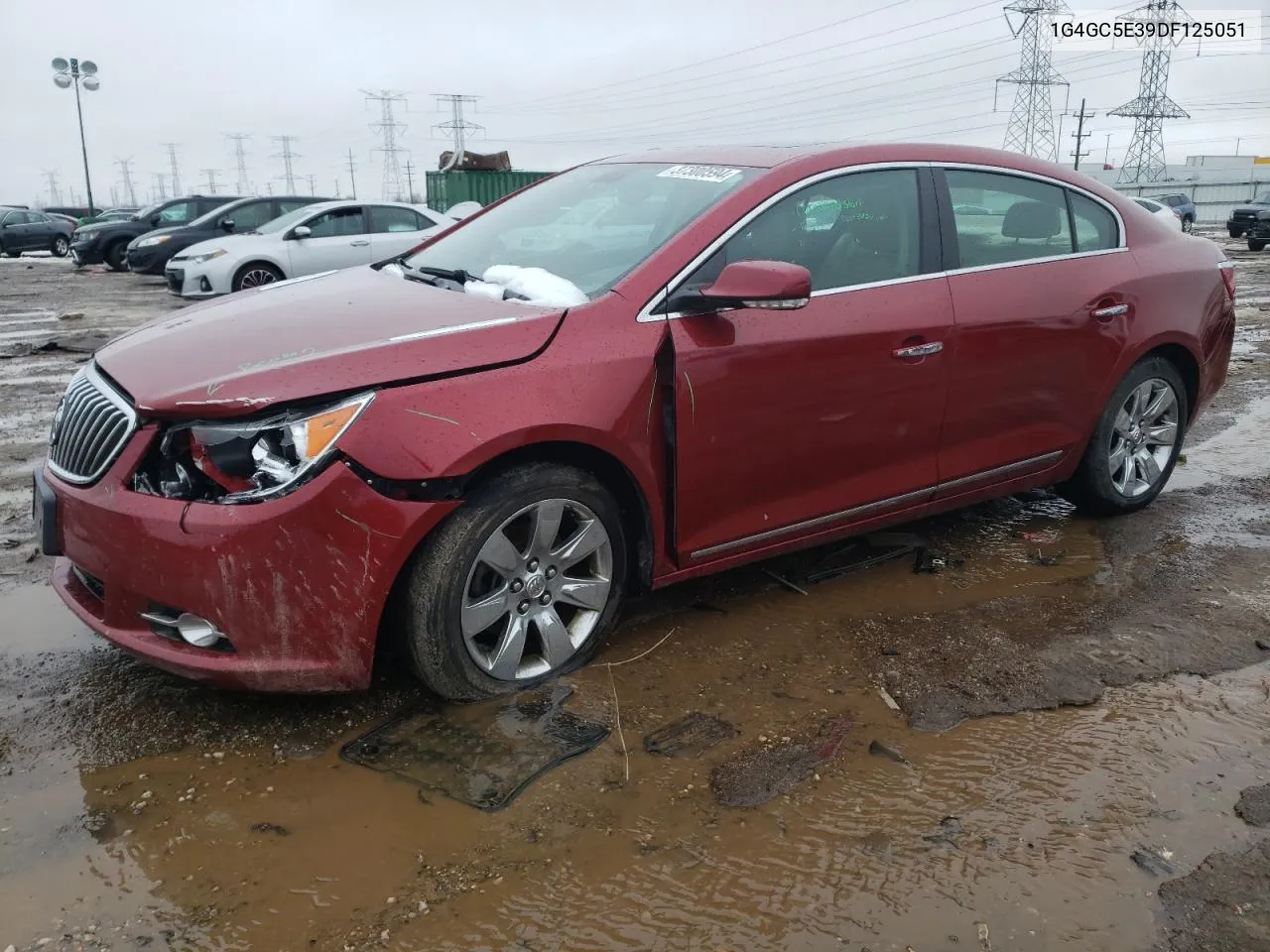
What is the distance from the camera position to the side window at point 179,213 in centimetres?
2016

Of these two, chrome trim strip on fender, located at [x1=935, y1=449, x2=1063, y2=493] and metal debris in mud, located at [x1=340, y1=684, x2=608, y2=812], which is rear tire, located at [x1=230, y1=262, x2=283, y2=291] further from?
metal debris in mud, located at [x1=340, y1=684, x2=608, y2=812]

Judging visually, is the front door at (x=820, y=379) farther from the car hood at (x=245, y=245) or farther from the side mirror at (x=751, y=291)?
the car hood at (x=245, y=245)

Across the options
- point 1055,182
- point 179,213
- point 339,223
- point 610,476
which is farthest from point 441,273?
point 179,213

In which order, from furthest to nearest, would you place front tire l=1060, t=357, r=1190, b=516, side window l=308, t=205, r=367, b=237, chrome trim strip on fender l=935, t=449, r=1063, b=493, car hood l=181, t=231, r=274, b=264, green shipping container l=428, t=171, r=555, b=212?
green shipping container l=428, t=171, r=555, b=212
side window l=308, t=205, r=367, b=237
car hood l=181, t=231, r=274, b=264
front tire l=1060, t=357, r=1190, b=516
chrome trim strip on fender l=935, t=449, r=1063, b=493

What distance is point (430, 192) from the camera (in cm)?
3020

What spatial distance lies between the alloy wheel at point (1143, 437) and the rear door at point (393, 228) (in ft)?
33.4

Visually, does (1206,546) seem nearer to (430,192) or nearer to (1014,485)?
(1014,485)

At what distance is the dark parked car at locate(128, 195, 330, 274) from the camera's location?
16328 mm

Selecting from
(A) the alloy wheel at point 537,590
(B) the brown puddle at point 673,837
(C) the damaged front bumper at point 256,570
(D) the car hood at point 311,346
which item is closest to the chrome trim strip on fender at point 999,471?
(B) the brown puddle at point 673,837

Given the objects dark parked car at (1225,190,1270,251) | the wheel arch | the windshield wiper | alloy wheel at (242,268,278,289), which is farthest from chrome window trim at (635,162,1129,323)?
A: dark parked car at (1225,190,1270,251)

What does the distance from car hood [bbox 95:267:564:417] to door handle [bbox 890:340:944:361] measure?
1.28m

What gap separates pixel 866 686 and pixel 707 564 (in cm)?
65

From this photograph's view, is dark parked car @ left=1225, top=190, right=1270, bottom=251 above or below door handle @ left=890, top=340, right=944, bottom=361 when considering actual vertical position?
above

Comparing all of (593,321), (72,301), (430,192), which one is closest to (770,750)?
(593,321)
